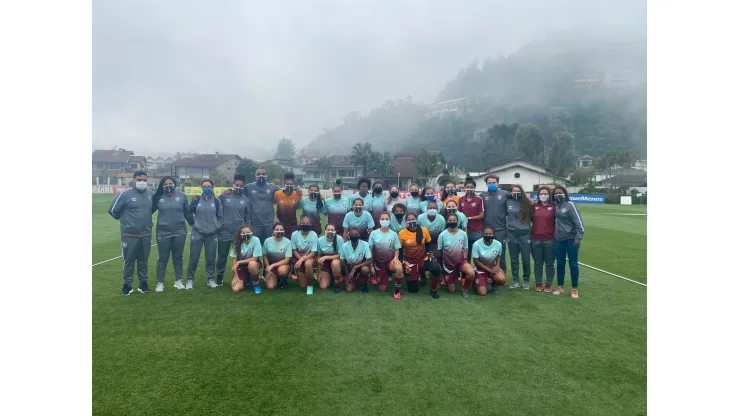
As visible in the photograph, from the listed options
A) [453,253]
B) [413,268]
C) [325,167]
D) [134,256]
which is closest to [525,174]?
[325,167]

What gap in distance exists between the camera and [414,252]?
231 inches

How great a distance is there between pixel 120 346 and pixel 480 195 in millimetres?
5204

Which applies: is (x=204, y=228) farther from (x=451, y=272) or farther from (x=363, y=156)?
(x=363, y=156)

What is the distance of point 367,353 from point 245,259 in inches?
116

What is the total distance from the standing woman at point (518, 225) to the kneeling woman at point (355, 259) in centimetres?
224

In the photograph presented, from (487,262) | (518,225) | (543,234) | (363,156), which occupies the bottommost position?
(487,262)

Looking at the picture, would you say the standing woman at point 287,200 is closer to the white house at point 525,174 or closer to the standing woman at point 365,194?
the standing woman at point 365,194

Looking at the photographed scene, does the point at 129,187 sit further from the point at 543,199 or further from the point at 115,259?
the point at 543,199

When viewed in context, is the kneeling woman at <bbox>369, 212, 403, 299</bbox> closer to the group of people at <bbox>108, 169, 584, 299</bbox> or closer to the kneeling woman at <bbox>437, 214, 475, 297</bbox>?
the group of people at <bbox>108, 169, 584, 299</bbox>

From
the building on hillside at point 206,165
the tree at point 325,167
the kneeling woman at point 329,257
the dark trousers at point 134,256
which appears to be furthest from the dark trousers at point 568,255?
the tree at point 325,167

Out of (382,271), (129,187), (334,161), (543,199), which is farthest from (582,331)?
(334,161)

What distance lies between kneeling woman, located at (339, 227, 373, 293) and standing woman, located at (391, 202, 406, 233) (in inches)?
23.9

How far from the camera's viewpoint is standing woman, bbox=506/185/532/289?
617cm

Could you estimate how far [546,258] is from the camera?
6.05 metres
